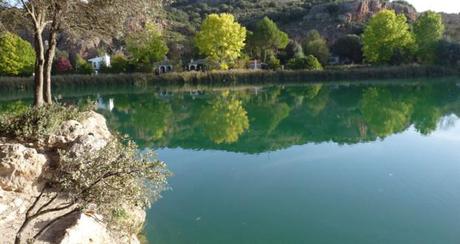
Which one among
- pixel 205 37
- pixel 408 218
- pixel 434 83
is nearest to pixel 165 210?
pixel 408 218

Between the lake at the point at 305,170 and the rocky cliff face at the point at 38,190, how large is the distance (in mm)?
2160

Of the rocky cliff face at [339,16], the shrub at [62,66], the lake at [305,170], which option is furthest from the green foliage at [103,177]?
the rocky cliff face at [339,16]

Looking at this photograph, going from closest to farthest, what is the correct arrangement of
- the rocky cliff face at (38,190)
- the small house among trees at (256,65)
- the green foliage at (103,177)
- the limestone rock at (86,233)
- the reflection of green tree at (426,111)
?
the green foliage at (103,177) → the limestone rock at (86,233) → the rocky cliff face at (38,190) → the reflection of green tree at (426,111) → the small house among trees at (256,65)

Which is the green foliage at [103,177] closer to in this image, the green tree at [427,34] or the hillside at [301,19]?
the green tree at [427,34]

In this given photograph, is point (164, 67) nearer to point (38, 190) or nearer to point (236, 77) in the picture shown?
point (236, 77)

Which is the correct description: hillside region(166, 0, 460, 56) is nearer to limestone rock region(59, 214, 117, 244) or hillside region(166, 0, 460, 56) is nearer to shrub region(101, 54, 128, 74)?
shrub region(101, 54, 128, 74)

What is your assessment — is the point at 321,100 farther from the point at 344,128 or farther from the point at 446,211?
the point at 446,211

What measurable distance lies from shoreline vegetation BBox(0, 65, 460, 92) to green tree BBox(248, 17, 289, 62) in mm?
10706

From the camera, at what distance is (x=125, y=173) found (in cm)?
628

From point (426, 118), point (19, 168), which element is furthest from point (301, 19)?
point (19, 168)

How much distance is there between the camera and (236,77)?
191ft

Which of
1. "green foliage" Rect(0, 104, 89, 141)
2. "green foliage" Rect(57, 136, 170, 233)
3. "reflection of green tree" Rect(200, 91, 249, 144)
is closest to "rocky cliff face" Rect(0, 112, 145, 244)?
"green foliage" Rect(0, 104, 89, 141)

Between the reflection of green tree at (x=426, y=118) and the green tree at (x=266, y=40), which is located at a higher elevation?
the green tree at (x=266, y=40)

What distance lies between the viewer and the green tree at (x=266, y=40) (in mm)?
67438
